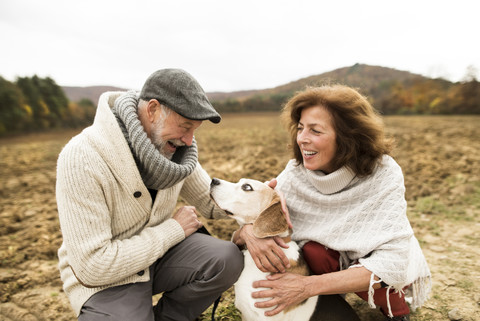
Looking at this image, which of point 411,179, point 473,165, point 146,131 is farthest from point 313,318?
point 473,165

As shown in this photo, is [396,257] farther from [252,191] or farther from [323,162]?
[252,191]

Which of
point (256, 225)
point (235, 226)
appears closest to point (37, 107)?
point (235, 226)

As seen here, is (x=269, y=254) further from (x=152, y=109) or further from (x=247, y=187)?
(x=152, y=109)

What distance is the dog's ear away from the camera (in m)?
2.40

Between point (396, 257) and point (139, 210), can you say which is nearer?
point (396, 257)

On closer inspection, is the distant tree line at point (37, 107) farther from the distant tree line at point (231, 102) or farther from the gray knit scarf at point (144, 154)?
the gray knit scarf at point (144, 154)

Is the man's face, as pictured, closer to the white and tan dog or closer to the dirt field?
the white and tan dog

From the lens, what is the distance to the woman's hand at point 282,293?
2.24 metres

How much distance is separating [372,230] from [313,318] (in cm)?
79

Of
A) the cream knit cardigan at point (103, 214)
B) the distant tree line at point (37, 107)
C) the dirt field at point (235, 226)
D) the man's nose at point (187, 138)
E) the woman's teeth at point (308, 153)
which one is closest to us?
the cream knit cardigan at point (103, 214)

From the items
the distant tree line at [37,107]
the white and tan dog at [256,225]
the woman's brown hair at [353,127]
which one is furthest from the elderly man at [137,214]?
the distant tree line at [37,107]

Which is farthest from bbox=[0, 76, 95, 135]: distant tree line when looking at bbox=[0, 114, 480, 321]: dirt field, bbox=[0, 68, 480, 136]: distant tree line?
bbox=[0, 114, 480, 321]: dirt field

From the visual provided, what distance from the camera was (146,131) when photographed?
2.43 m

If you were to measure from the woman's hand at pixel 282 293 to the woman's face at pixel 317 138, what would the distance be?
92 cm
